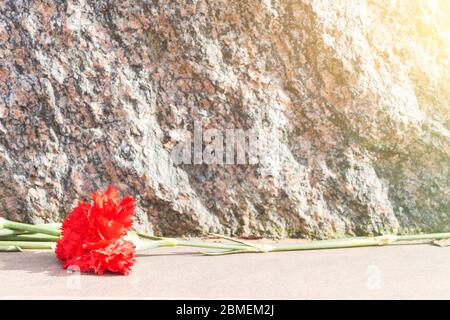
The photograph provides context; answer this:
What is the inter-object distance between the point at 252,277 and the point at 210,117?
0.74 m

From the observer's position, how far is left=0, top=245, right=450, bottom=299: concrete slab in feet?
4.50

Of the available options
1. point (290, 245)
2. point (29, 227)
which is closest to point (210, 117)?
point (290, 245)

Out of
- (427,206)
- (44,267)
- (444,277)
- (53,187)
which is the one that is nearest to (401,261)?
(444,277)

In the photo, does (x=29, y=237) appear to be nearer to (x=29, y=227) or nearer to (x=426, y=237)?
(x=29, y=227)

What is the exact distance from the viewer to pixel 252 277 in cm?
154

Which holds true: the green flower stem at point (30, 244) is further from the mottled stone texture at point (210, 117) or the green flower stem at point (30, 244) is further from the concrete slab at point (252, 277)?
the mottled stone texture at point (210, 117)

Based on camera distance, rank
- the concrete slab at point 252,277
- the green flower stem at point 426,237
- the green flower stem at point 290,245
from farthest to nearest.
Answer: the green flower stem at point 426,237 < the green flower stem at point 290,245 < the concrete slab at point 252,277

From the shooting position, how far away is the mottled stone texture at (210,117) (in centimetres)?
209

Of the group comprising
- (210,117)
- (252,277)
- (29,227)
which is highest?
(210,117)

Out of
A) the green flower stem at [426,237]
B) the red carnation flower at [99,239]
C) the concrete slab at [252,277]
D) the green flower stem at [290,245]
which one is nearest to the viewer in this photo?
the concrete slab at [252,277]

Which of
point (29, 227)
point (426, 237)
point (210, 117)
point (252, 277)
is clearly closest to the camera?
point (252, 277)

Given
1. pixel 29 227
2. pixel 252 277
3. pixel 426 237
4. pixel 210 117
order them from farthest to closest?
pixel 210 117
pixel 426 237
pixel 29 227
pixel 252 277

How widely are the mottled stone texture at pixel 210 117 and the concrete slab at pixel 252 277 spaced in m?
0.26

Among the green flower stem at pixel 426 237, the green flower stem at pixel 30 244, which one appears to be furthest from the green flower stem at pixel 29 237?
the green flower stem at pixel 426 237
